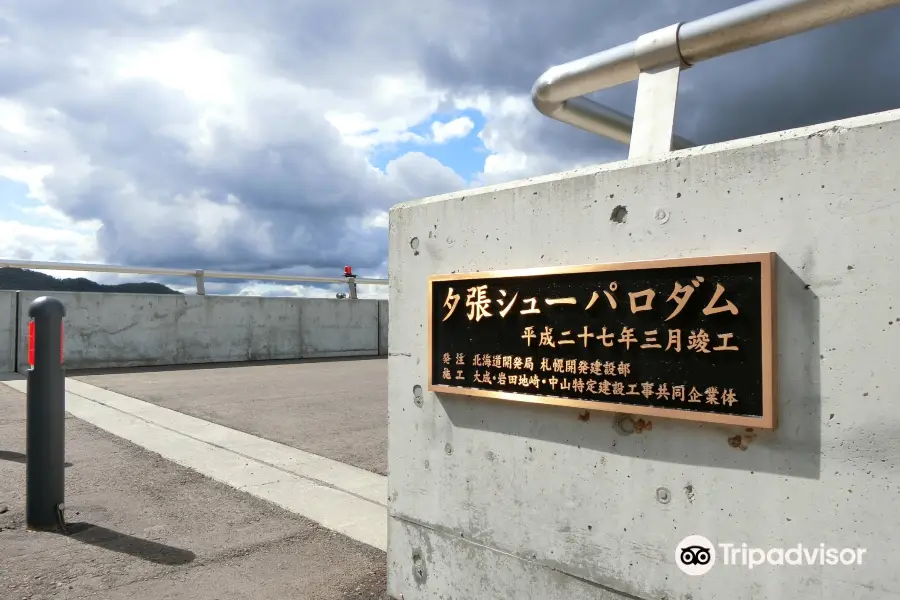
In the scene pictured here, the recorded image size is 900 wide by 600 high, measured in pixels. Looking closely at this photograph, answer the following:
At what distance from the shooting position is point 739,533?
2.10 metres

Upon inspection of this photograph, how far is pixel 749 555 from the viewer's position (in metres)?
2.08

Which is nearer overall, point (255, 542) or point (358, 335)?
point (255, 542)

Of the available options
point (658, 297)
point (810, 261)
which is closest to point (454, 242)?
point (658, 297)

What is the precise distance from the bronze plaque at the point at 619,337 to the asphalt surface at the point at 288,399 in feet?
9.23

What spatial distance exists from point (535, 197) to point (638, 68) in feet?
3.06

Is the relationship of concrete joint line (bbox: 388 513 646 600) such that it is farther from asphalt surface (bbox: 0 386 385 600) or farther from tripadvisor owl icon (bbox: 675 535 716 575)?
asphalt surface (bbox: 0 386 385 600)

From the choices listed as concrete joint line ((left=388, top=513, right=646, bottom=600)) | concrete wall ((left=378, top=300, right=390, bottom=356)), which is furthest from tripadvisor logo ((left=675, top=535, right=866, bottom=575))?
concrete wall ((left=378, top=300, right=390, bottom=356))

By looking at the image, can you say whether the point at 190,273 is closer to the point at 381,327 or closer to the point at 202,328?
the point at 202,328

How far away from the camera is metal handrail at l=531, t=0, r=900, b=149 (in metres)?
2.59

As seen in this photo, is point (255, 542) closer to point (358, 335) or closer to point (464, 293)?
point (464, 293)

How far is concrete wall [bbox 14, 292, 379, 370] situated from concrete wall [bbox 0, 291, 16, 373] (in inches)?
1.9

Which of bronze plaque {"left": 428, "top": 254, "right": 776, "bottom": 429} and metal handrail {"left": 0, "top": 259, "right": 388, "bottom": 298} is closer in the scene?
bronze plaque {"left": 428, "top": 254, "right": 776, "bottom": 429}

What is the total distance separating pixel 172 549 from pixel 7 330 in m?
10.1

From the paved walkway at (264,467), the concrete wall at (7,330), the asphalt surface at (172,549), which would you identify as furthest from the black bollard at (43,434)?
the concrete wall at (7,330)
